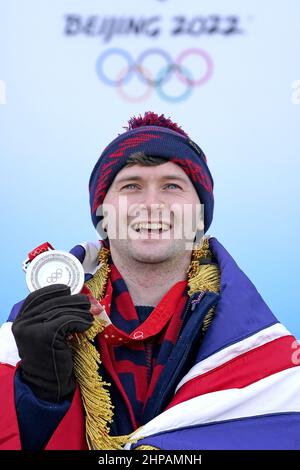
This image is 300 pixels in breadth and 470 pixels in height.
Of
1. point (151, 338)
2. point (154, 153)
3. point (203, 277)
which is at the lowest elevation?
point (151, 338)

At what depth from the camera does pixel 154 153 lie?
2.11 metres

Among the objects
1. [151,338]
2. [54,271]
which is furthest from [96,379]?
[54,271]

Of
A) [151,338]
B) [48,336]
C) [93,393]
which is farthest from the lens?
[151,338]

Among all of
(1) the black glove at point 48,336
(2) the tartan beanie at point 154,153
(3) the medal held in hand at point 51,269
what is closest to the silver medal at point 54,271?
(3) the medal held in hand at point 51,269

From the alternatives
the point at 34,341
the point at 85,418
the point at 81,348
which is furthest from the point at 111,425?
the point at 34,341

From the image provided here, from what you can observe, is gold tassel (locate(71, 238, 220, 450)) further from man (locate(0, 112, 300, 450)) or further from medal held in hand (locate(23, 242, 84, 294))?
medal held in hand (locate(23, 242, 84, 294))

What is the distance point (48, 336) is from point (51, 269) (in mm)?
307

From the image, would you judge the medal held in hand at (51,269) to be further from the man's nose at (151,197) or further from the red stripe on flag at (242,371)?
the red stripe on flag at (242,371)

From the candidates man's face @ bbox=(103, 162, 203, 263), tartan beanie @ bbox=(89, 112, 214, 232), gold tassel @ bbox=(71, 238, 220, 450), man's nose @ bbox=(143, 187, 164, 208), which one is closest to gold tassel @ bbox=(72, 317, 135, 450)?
gold tassel @ bbox=(71, 238, 220, 450)

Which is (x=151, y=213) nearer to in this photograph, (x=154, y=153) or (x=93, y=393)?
(x=154, y=153)

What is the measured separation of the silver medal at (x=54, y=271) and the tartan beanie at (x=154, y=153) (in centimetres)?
41

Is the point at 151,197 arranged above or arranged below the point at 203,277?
above
